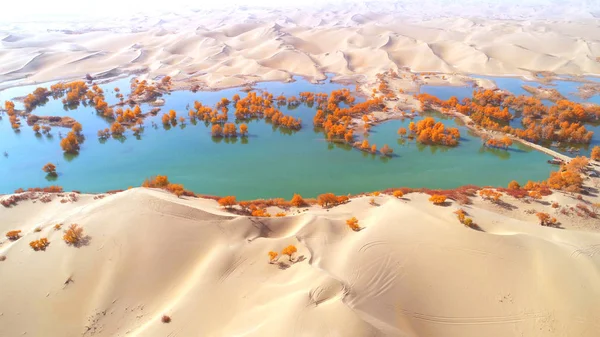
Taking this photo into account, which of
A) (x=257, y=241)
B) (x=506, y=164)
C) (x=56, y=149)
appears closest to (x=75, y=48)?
(x=56, y=149)

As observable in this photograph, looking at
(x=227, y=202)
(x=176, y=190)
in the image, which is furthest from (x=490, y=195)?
(x=176, y=190)

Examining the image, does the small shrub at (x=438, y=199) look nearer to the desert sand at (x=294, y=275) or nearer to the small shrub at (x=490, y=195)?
the desert sand at (x=294, y=275)

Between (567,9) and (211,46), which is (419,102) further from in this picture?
(567,9)

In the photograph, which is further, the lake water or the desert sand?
the lake water

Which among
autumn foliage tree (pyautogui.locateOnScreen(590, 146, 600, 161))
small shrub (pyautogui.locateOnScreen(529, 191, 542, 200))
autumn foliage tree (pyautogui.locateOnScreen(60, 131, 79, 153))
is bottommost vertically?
autumn foliage tree (pyautogui.locateOnScreen(590, 146, 600, 161))

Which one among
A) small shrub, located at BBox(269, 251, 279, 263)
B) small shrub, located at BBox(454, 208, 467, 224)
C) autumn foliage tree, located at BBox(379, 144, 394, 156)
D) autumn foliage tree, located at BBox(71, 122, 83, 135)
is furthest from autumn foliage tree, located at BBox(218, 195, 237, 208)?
autumn foliage tree, located at BBox(71, 122, 83, 135)

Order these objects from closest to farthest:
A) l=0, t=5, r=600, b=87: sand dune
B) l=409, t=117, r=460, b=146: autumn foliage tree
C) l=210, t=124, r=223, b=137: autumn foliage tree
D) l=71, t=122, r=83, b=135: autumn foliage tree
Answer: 1. l=409, t=117, r=460, b=146: autumn foliage tree
2. l=71, t=122, r=83, b=135: autumn foliage tree
3. l=210, t=124, r=223, b=137: autumn foliage tree
4. l=0, t=5, r=600, b=87: sand dune

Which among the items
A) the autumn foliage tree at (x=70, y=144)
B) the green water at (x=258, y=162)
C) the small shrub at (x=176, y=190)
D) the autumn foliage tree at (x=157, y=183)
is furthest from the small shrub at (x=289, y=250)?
the autumn foliage tree at (x=70, y=144)

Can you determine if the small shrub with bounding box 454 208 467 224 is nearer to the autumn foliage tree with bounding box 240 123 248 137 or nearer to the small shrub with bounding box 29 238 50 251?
the small shrub with bounding box 29 238 50 251
